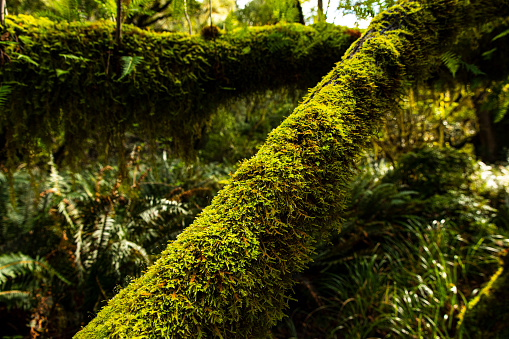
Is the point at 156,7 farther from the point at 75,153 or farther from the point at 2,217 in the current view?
the point at 2,217

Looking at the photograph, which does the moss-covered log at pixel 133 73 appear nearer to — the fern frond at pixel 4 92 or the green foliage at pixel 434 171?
the fern frond at pixel 4 92

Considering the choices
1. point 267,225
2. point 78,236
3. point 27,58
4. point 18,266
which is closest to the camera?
point 267,225

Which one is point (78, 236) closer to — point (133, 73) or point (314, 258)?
point (133, 73)

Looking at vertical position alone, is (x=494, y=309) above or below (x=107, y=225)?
below

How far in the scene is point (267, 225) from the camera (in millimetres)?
808

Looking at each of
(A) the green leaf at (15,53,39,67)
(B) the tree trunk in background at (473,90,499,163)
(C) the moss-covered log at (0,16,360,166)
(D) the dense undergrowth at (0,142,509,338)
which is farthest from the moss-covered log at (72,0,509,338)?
(B) the tree trunk in background at (473,90,499,163)

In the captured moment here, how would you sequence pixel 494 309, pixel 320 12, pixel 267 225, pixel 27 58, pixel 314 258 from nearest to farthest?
pixel 267 225, pixel 27 58, pixel 494 309, pixel 320 12, pixel 314 258

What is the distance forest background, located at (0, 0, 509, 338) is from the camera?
7.98 ft

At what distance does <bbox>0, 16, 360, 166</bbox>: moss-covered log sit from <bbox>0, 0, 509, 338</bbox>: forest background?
0.09 metres

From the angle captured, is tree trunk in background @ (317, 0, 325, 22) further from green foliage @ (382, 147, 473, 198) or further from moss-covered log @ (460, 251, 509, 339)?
green foliage @ (382, 147, 473, 198)

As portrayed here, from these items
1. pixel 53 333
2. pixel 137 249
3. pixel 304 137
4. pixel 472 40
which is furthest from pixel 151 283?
pixel 472 40

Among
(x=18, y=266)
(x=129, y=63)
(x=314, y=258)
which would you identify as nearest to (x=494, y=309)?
(x=314, y=258)

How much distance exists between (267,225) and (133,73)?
1760 millimetres

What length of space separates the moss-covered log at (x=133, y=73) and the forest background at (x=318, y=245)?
0.29 feet
